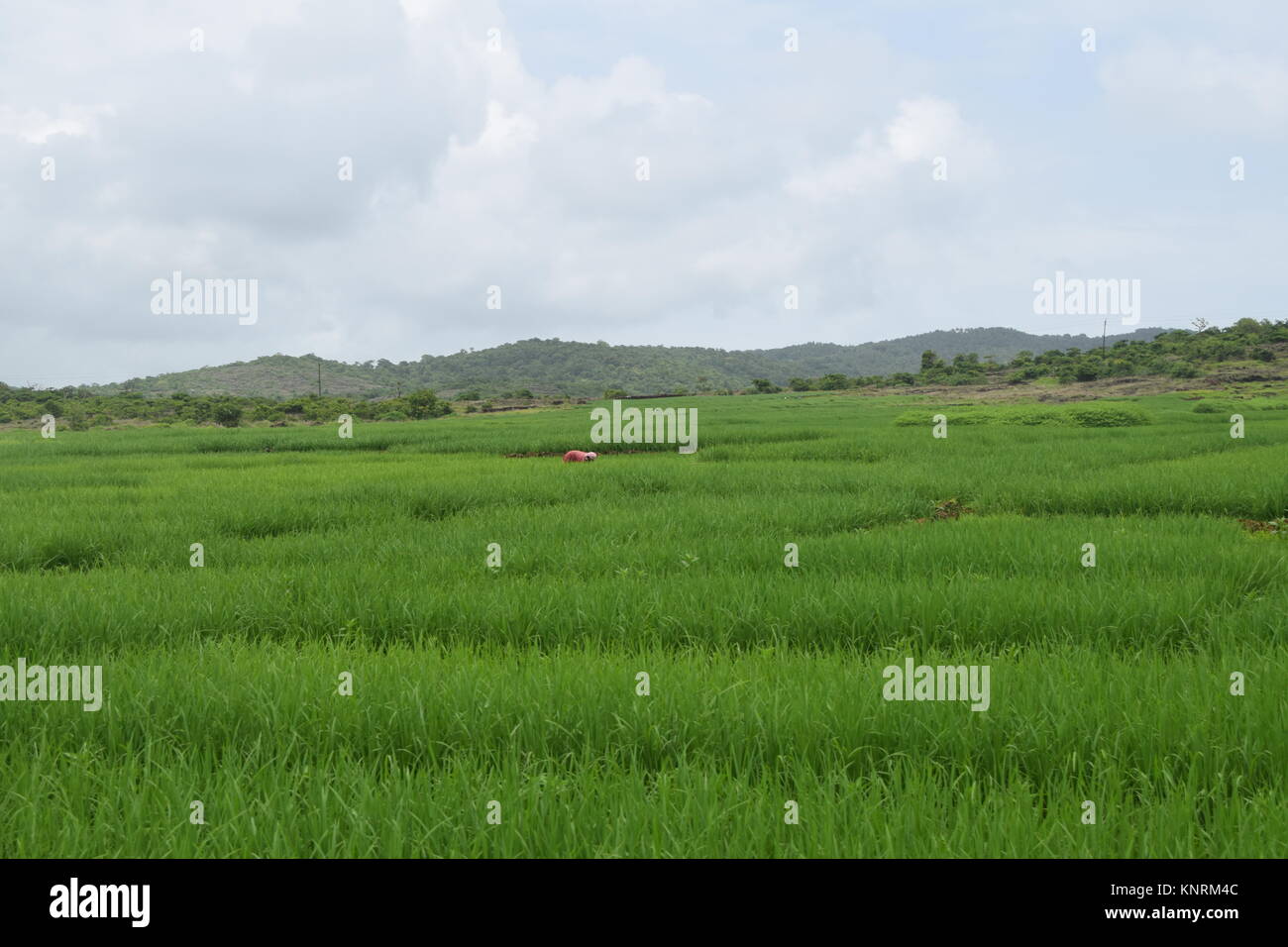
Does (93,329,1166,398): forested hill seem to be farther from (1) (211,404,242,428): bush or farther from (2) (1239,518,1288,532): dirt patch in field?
(2) (1239,518,1288,532): dirt patch in field

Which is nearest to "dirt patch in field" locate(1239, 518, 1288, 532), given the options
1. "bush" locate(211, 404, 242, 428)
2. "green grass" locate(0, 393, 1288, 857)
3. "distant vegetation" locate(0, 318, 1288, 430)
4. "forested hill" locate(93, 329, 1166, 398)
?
"green grass" locate(0, 393, 1288, 857)

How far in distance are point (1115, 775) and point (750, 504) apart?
655 centimetres

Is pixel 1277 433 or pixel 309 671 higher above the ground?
pixel 1277 433

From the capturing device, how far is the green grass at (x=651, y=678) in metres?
2.28

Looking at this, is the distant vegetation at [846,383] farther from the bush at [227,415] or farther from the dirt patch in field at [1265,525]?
the dirt patch in field at [1265,525]

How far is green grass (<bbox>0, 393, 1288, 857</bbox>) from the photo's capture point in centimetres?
228

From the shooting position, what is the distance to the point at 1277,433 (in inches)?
656

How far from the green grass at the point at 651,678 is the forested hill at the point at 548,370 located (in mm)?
95439

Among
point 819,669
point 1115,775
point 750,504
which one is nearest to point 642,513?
point 750,504

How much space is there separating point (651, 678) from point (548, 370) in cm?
13811

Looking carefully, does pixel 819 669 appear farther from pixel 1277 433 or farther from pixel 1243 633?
pixel 1277 433
